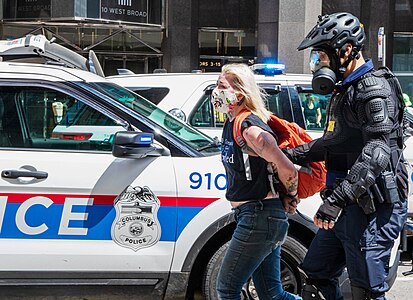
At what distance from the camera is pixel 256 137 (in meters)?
3.69

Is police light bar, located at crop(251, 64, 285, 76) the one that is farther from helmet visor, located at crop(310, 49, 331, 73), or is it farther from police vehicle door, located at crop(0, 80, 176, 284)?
helmet visor, located at crop(310, 49, 331, 73)

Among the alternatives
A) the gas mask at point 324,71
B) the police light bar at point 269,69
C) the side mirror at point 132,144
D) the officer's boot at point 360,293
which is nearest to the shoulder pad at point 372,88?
the gas mask at point 324,71

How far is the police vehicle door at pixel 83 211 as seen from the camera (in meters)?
4.38

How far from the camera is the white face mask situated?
12.7 ft

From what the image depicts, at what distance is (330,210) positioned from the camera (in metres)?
3.37

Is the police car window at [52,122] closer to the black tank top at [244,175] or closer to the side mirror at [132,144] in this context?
the side mirror at [132,144]

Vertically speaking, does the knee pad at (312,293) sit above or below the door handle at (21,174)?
below

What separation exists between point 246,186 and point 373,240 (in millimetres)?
771

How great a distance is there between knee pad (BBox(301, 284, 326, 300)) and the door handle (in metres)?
1.84

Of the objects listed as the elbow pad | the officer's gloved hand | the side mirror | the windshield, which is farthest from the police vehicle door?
the elbow pad

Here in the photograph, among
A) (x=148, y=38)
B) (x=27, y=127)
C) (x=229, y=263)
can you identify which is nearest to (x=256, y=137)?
(x=229, y=263)

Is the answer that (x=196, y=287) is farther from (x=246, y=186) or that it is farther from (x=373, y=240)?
(x=373, y=240)

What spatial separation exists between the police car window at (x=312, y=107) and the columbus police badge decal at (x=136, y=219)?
2.85 m

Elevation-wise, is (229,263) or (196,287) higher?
(229,263)
